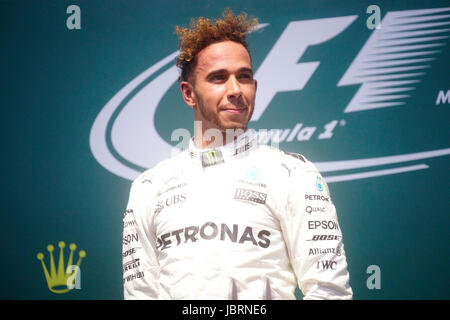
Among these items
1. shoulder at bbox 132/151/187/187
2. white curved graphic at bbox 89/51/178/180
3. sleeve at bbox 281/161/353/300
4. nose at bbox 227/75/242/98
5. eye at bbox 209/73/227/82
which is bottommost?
sleeve at bbox 281/161/353/300

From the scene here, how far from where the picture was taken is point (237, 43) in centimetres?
171

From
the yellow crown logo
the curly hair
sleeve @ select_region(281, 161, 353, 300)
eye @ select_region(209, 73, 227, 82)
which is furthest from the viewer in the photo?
the yellow crown logo

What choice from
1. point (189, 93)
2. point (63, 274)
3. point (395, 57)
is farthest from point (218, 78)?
point (63, 274)

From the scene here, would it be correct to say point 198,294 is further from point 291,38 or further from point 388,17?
point 388,17

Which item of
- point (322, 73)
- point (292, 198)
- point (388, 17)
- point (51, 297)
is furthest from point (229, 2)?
point (51, 297)

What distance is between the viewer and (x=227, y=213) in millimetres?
1442

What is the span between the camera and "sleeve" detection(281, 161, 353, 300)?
1.31m

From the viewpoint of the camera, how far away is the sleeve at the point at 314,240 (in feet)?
4.29

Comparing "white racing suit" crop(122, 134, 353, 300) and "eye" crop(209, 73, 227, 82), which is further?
"eye" crop(209, 73, 227, 82)

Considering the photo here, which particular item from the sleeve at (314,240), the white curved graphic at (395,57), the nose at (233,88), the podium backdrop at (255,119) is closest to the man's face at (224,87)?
the nose at (233,88)

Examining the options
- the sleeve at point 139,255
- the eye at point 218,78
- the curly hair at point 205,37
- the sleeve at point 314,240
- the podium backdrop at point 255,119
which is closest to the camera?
the sleeve at point 314,240

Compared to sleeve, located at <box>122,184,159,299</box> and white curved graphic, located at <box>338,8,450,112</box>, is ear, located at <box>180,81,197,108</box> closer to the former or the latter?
sleeve, located at <box>122,184,159,299</box>

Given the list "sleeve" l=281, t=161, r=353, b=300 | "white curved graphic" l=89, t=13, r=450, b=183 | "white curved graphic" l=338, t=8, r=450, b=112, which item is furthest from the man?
"white curved graphic" l=338, t=8, r=450, b=112

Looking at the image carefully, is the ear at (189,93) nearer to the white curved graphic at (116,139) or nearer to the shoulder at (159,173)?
the shoulder at (159,173)
